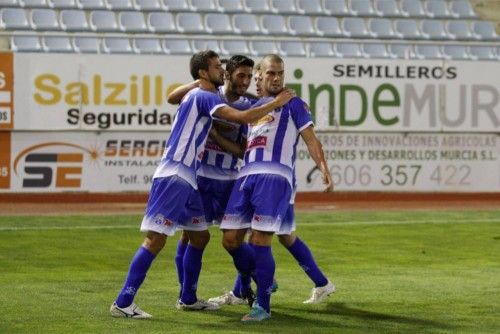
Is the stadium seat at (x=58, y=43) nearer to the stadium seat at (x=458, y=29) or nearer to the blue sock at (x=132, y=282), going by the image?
the stadium seat at (x=458, y=29)

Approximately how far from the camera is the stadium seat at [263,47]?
23.0 meters

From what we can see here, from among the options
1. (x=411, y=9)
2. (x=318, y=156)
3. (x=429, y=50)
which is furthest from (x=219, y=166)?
(x=411, y=9)

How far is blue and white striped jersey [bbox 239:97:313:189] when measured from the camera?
9219 mm

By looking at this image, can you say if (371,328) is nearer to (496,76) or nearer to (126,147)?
(126,147)

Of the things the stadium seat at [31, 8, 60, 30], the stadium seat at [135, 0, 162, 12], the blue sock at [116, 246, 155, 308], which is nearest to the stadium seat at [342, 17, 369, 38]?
the stadium seat at [135, 0, 162, 12]

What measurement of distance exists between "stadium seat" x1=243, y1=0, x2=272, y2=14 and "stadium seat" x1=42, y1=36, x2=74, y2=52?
12.2 ft

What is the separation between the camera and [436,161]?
76.5ft

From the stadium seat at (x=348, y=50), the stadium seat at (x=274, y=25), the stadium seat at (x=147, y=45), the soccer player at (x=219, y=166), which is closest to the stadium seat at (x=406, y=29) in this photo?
the stadium seat at (x=348, y=50)

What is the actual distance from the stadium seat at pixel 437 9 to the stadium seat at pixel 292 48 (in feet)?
11.3

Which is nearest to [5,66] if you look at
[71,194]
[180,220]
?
[71,194]

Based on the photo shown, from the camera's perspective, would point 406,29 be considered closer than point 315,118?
No

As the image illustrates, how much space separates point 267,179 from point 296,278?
306cm

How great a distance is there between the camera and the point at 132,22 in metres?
23.3

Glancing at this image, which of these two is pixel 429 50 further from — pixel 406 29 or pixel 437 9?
pixel 437 9
